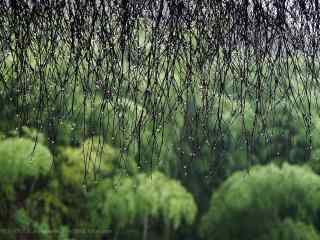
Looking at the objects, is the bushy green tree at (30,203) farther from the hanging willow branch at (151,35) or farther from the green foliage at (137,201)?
the hanging willow branch at (151,35)

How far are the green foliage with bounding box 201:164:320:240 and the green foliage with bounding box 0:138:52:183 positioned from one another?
223 centimetres

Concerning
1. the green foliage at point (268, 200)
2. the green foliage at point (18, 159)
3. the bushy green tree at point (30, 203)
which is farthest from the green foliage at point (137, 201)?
the green foliage at point (18, 159)

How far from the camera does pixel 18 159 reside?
7156 mm

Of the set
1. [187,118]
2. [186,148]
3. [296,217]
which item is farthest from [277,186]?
[187,118]

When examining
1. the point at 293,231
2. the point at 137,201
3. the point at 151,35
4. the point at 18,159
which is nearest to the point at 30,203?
the point at 18,159

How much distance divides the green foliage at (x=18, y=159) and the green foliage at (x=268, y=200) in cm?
223

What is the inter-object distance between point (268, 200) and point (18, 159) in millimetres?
2839

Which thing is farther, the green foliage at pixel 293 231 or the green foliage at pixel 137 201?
the green foliage at pixel 137 201

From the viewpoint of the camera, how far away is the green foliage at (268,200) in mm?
7645

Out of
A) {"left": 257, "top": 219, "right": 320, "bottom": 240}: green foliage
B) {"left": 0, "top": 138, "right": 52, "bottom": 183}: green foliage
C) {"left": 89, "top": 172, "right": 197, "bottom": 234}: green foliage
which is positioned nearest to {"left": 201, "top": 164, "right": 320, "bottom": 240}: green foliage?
{"left": 257, "top": 219, "right": 320, "bottom": 240}: green foliage

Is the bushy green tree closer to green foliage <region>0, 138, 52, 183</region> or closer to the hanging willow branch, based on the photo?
green foliage <region>0, 138, 52, 183</region>

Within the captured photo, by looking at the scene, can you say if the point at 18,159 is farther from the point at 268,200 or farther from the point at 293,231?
the point at 293,231

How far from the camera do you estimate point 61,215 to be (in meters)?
8.13

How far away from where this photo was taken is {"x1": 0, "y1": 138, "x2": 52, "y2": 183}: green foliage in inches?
279
